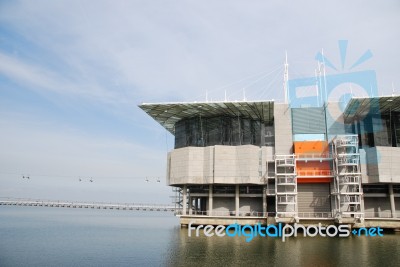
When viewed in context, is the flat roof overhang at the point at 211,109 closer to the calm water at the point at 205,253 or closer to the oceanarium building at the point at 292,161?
the oceanarium building at the point at 292,161

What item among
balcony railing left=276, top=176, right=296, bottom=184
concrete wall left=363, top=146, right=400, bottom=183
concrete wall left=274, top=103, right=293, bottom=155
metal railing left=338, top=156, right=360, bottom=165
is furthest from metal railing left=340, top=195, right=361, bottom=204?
concrete wall left=274, top=103, right=293, bottom=155

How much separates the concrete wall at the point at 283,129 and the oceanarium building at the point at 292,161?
0.20m

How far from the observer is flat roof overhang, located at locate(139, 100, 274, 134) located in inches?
2758

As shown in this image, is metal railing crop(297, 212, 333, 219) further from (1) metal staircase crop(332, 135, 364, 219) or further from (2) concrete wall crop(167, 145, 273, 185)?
(2) concrete wall crop(167, 145, 273, 185)

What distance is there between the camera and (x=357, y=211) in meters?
64.6

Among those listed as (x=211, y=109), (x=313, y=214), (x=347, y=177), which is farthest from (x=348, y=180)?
(x=211, y=109)

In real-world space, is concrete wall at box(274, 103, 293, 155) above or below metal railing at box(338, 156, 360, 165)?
above

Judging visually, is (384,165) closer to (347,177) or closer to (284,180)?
(347,177)

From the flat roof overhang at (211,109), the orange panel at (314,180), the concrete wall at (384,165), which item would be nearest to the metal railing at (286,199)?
the orange panel at (314,180)

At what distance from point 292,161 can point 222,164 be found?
44.0 ft

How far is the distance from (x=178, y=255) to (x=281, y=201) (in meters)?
33.9

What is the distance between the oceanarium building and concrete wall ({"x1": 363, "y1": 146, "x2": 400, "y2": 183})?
184 mm

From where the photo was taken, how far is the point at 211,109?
239ft

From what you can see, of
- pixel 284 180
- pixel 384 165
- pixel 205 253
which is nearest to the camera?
pixel 205 253
